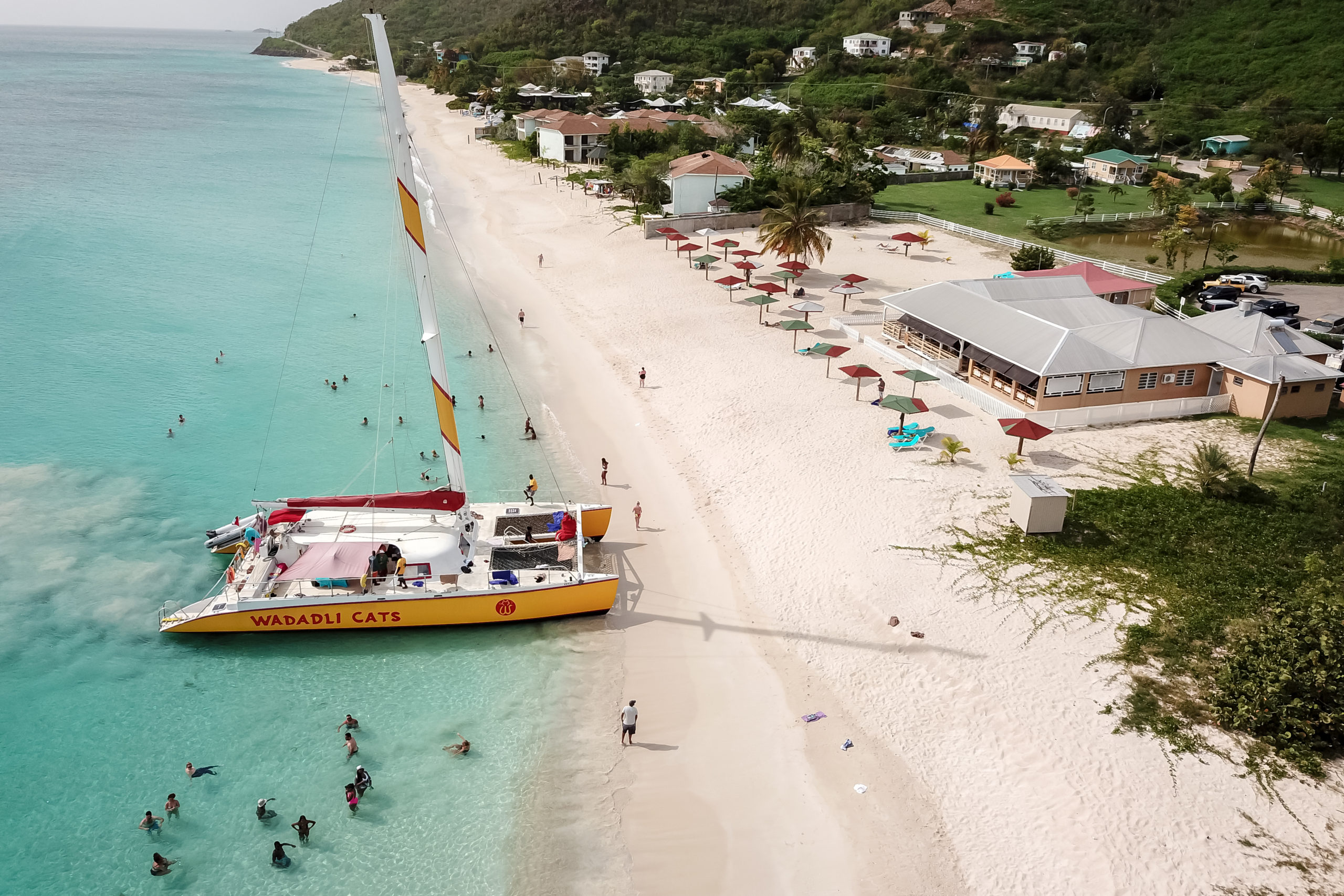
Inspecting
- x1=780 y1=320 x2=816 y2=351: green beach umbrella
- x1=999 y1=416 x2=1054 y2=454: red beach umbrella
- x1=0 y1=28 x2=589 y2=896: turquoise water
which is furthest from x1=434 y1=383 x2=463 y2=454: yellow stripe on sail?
x1=780 y1=320 x2=816 y2=351: green beach umbrella

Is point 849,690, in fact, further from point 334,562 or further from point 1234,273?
point 1234,273

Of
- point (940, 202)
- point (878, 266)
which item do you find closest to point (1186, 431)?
point (878, 266)

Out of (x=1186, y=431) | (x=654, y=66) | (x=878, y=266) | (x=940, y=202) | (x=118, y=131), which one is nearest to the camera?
(x=1186, y=431)

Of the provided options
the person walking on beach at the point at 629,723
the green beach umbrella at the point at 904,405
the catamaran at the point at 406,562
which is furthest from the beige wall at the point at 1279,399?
the person walking on beach at the point at 629,723

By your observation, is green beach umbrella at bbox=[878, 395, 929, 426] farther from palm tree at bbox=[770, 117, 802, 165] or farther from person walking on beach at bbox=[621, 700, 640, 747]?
palm tree at bbox=[770, 117, 802, 165]

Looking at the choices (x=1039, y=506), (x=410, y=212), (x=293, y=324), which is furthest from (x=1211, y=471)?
(x=293, y=324)

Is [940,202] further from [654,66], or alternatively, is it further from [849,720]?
[654,66]

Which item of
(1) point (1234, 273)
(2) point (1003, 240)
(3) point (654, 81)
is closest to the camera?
(1) point (1234, 273)
